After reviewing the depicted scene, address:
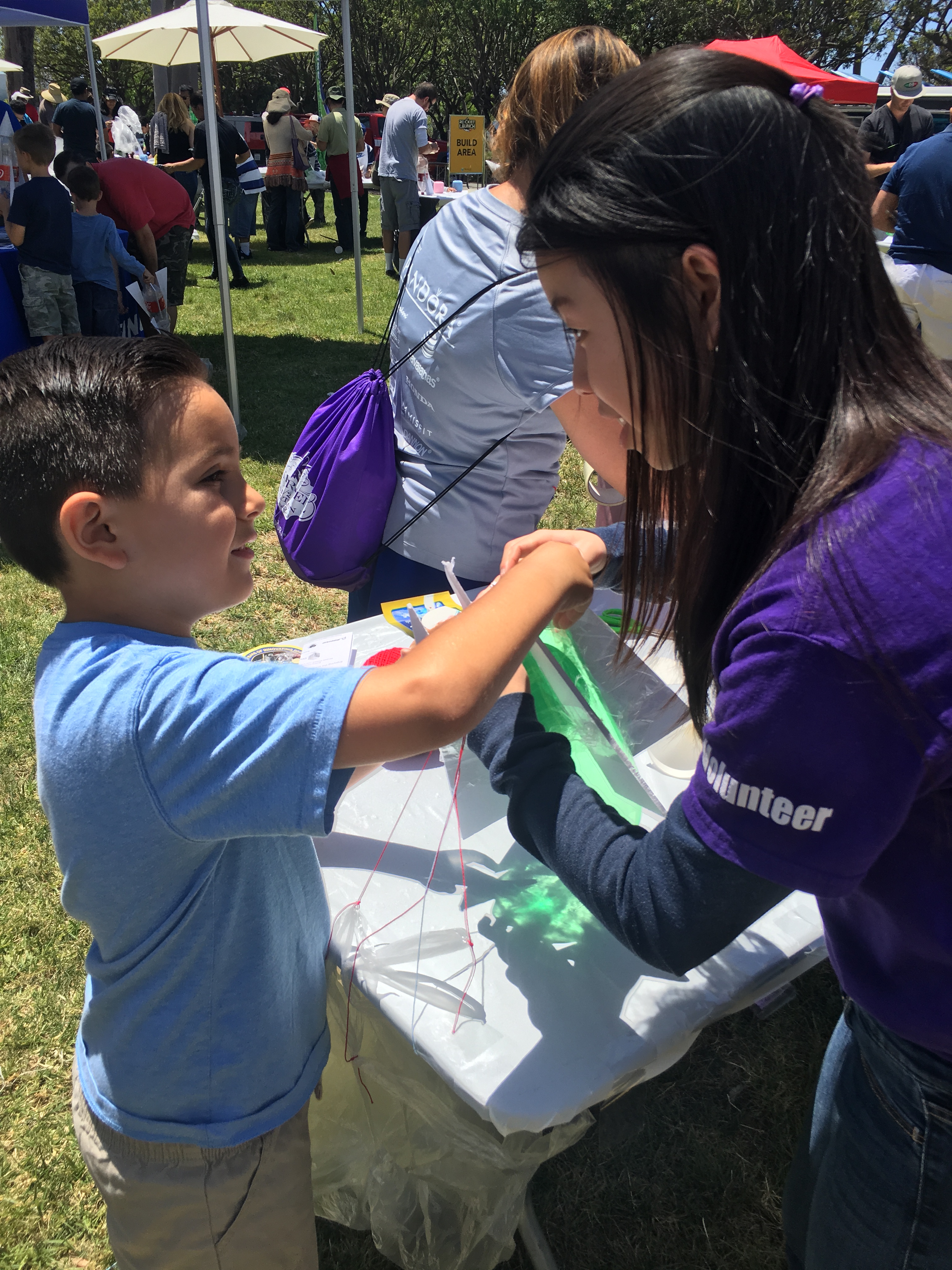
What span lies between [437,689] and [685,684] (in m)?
0.35

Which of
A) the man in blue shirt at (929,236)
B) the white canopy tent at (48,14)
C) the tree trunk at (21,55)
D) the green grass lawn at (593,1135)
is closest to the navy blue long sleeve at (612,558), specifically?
the green grass lawn at (593,1135)

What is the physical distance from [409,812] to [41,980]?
1.57m

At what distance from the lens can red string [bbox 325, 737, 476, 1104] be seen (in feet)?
3.69

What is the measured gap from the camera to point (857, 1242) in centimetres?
96

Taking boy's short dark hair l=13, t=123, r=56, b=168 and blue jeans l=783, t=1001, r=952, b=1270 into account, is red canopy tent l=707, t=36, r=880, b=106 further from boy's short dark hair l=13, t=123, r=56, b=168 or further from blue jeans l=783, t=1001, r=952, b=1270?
boy's short dark hair l=13, t=123, r=56, b=168

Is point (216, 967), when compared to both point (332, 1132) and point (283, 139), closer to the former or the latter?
point (332, 1132)

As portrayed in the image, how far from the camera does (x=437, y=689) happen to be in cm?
88

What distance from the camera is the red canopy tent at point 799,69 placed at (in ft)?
4.43

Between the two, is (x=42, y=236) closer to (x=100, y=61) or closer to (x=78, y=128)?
(x=78, y=128)

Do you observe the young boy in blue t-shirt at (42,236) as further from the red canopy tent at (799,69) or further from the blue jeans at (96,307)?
the red canopy tent at (799,69)

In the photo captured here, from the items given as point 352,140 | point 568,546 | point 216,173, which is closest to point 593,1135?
point 568,546

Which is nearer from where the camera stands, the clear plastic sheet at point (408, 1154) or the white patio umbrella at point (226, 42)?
the clear plastic sheet at point (408, 1154)

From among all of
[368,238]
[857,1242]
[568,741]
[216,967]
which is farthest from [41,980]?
[368,238]

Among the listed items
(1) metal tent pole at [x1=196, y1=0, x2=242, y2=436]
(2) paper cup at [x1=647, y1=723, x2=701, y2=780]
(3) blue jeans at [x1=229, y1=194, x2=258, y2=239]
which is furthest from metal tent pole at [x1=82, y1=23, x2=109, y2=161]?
(2) paper cup at [x1=647, y1=723, x2=701, y2=780]
